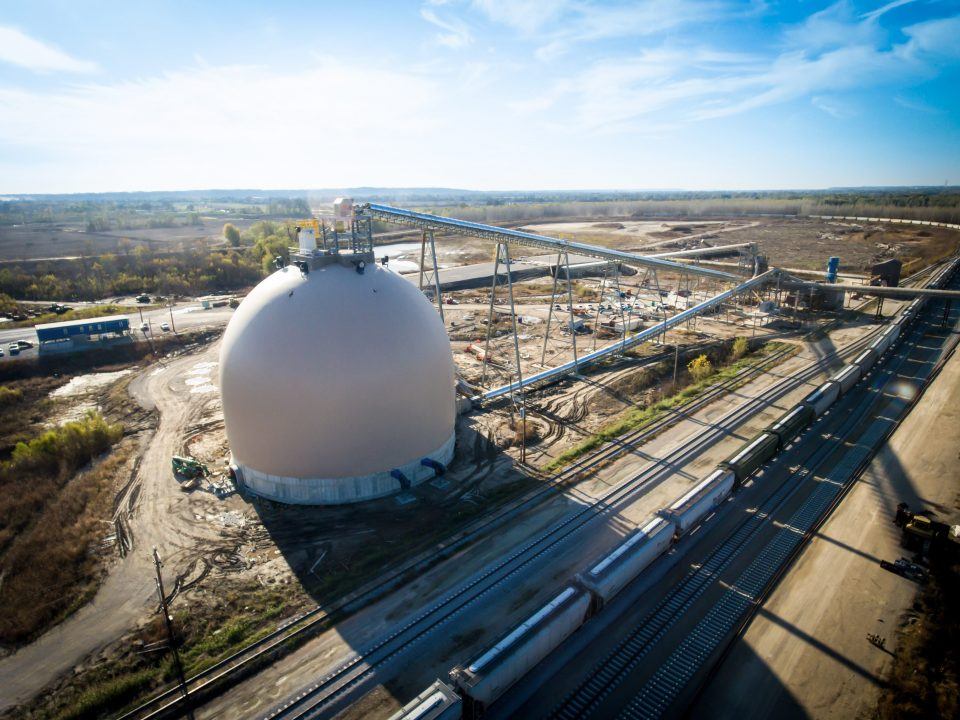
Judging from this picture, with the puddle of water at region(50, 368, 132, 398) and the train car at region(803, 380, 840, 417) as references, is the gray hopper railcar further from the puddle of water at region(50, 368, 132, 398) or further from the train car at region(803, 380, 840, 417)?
the puddle of water at region(50, 368, 132, 398)

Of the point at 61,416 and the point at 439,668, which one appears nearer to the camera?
the point at 439,668

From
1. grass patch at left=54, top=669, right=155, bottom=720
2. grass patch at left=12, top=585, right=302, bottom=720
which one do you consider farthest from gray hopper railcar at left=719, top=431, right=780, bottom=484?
grass patch at left=54, top=669, right=155, bottom=720

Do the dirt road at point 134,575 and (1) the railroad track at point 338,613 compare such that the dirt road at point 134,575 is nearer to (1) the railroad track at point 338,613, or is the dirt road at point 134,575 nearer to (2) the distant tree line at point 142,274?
(1) the railroad track at point 338,613

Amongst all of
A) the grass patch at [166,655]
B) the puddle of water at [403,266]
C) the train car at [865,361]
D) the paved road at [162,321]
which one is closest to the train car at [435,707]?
the grass patch at [166,655]

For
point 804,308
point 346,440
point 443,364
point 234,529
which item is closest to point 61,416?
point 234,529

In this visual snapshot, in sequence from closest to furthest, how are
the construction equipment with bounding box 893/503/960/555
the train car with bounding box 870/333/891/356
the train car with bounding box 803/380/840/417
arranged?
the construction equipment with bounding box 893/503/960/555 < the train car with bounding box 803/380/840/417 < the train car with bounding box 870/333/891/356

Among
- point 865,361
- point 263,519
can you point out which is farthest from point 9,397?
point 865,361

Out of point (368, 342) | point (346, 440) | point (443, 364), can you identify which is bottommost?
point (346, 440)

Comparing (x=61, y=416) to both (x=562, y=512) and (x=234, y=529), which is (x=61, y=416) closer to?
(x=234, y=529)
